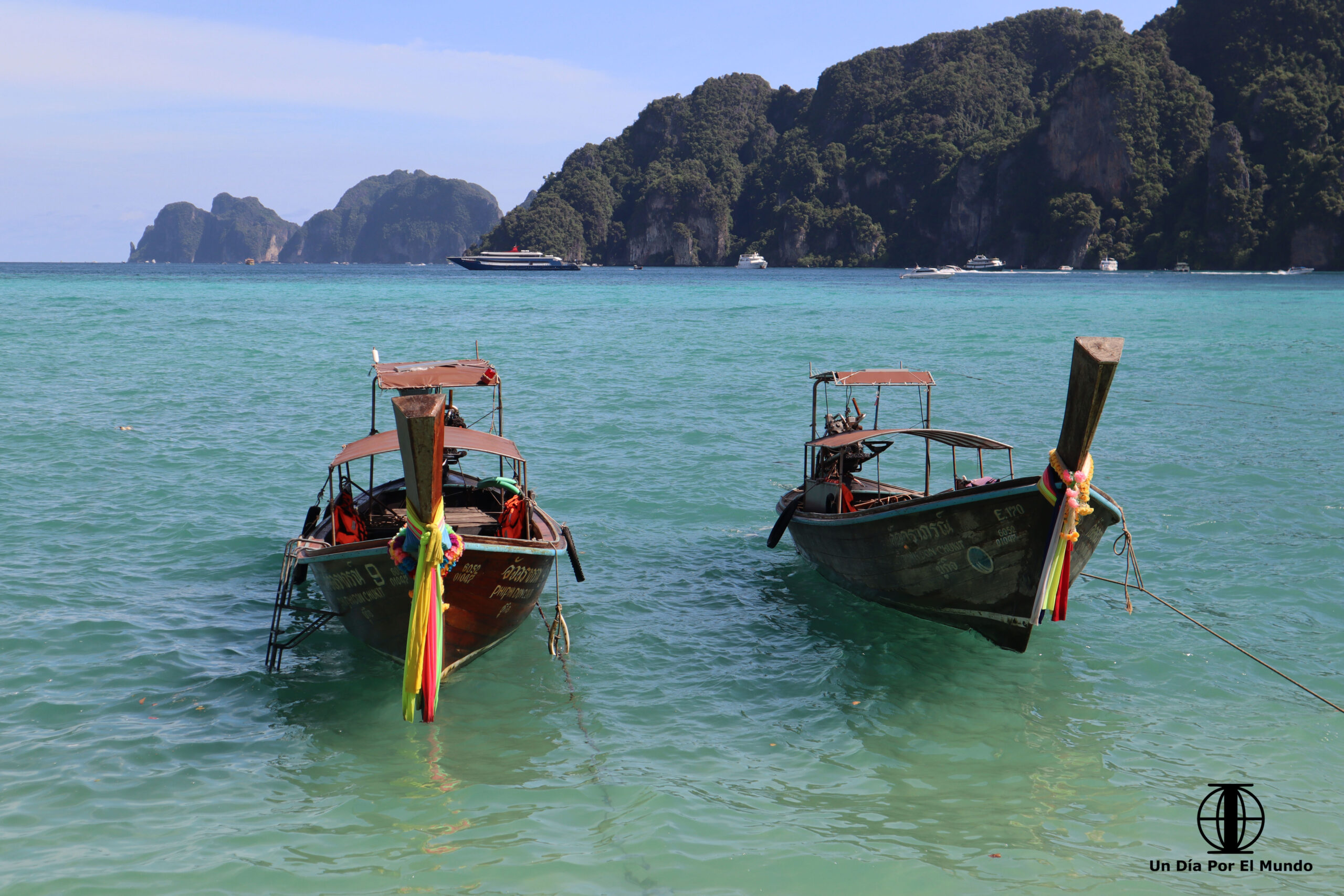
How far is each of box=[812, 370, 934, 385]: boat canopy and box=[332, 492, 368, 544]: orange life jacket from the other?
612cm

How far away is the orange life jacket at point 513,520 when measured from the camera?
10211 mm

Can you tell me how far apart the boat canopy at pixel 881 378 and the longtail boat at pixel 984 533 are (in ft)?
3.46

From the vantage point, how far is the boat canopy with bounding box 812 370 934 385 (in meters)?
12.5

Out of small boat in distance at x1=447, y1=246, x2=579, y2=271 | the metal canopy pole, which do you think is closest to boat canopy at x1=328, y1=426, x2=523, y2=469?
the metal canopy pole

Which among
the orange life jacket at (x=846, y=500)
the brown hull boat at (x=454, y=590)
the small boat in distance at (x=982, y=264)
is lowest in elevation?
the brown hull boat at (x=454, y=590)

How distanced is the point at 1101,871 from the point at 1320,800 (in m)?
2.18

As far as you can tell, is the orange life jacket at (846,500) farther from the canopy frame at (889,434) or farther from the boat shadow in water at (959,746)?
the boat shadow in water at (959,746)

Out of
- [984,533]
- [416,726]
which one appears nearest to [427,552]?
[416,726]

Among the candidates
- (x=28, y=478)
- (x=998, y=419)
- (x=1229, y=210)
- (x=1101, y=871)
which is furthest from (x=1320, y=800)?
(x=1229, y=210)

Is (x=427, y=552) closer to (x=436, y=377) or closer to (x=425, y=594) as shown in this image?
(x=425, y=594)

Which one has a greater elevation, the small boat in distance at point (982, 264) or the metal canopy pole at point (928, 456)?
the small boat in distance at point (982, 264)

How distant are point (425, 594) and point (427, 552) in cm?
36

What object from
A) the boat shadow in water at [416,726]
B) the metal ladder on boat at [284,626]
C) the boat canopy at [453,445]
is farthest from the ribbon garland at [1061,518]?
the metal ladder on boat at [284,626]

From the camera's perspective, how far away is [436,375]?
38.9 feet
